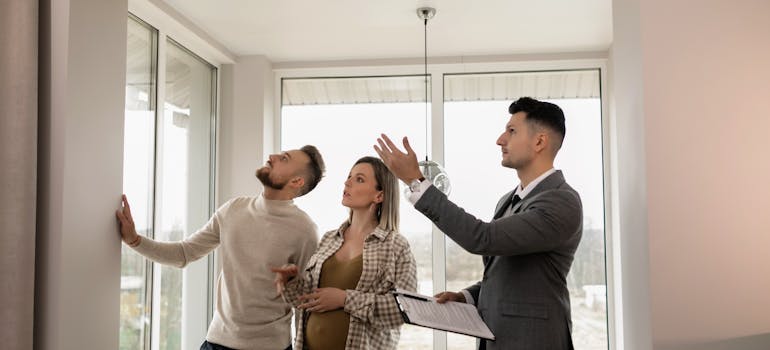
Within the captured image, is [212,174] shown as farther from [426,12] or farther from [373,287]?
[373,287]

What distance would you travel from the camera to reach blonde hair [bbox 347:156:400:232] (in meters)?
2.51

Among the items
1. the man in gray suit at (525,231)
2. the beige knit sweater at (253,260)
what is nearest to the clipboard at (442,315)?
the man in gray suit at (525,231)

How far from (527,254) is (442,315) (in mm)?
287

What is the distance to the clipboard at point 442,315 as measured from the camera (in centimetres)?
168

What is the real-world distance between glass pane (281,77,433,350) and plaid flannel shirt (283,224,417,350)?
2228mm

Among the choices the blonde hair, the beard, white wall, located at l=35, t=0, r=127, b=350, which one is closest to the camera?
white wall, located at l=35, t=0, r=127, b=350

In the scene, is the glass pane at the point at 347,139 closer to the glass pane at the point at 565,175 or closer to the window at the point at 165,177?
the glass pane at the point at 565,175

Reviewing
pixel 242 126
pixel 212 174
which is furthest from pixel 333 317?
pixel 242 126

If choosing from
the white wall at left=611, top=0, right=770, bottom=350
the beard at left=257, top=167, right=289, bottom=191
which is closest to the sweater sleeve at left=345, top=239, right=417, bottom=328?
the beard at left=257, top=167, right=289, bottom=191

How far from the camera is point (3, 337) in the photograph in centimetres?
186

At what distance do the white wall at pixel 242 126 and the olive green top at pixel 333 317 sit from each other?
7.39 feet

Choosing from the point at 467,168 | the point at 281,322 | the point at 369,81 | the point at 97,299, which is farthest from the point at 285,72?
the point at 97,299

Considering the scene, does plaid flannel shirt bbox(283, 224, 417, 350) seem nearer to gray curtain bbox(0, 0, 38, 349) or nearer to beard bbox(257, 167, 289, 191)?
beard bbox(257, 167, 289, 191)

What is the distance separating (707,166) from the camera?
1.60 metres
